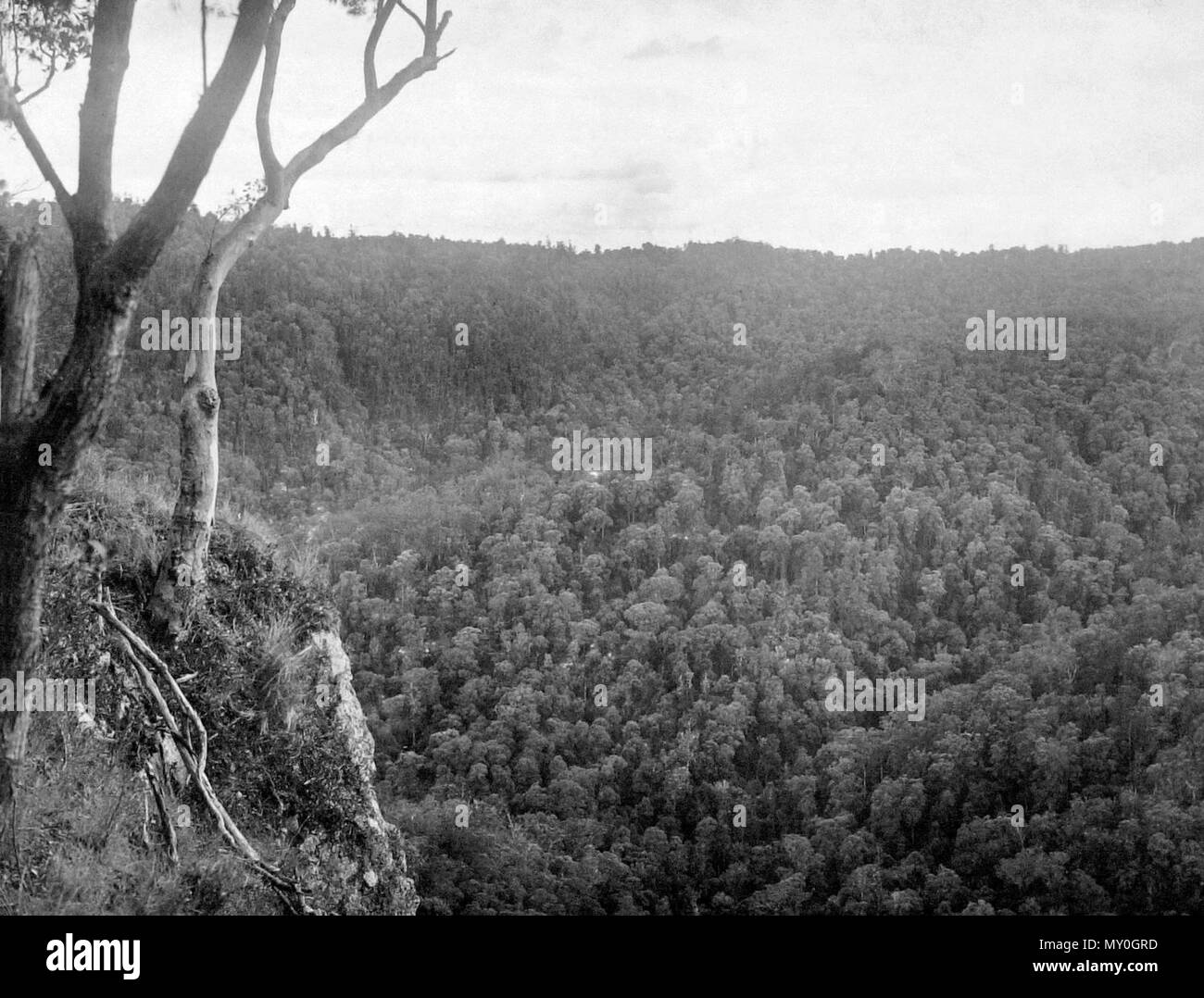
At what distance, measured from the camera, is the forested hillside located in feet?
161

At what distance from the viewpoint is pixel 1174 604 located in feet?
226

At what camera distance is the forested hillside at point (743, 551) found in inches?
1938

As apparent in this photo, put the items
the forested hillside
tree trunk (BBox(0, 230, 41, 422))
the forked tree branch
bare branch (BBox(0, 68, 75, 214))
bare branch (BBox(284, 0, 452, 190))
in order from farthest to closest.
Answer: the forested hillside, bare branch (BBox(284, 0, 452, 190)), bare branch (BBox(0, 68, 75, 214)), tree trunk (BBox(0, 230, 41, 422)), the forked tree branch

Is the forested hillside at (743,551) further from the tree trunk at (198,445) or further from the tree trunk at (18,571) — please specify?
the tree trunk at (18,571)

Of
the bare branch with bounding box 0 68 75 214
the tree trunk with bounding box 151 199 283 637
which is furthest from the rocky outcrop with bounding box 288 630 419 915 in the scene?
the bare branch with bounding box 0 68 75 214

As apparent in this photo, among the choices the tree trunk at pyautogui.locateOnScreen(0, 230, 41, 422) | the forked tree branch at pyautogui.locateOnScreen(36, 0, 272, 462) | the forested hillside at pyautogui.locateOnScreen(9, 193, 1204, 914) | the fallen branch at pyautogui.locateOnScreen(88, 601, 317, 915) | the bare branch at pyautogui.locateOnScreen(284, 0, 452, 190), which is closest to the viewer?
the forked tree branch at pyautogui.locateOnScreen(36, 0, 272, 462)

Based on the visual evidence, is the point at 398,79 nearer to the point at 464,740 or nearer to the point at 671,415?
the point at 464,740

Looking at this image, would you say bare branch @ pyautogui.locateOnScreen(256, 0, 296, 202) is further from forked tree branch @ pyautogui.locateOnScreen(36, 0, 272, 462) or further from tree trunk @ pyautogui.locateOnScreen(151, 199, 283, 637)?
forked tree branch @ pyautogui.locateOnScreen(36, 0, 272, 462)

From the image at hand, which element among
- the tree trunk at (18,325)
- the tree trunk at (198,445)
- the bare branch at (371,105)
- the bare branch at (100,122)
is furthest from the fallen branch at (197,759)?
the bare branch at (371,105)

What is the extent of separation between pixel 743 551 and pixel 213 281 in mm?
77351

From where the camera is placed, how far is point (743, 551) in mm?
83000

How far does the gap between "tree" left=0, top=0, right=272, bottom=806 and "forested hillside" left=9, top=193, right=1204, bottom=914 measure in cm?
2576

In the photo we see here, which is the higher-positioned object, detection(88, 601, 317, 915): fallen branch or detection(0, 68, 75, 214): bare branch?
detection(0, 68, 75, 214): bare branch

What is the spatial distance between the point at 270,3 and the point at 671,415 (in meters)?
96.6
